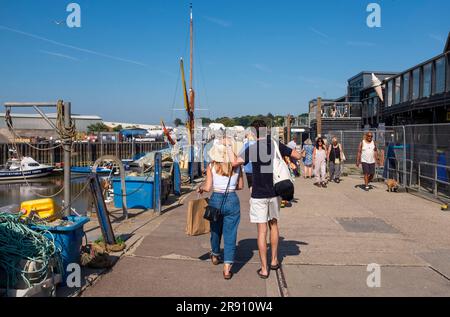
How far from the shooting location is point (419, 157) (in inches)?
482

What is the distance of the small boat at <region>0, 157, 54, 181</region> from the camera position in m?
32.0

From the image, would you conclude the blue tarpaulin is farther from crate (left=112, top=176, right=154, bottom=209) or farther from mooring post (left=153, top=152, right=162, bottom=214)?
mooring post (left=153, top=152, right=162, bottom=214)

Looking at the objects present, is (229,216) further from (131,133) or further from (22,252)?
(131,133)

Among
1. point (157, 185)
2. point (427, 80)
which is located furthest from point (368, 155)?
point (157, 185)

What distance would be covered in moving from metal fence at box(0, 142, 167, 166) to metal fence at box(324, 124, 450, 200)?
100.0 ft

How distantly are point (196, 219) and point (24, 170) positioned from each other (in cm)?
2962

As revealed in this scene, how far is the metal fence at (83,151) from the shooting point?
136 feet

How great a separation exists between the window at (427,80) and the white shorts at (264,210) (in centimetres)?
1220

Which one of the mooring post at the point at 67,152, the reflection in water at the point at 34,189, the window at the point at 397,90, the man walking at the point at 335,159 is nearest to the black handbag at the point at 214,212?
the mooring post at the point at 67,152

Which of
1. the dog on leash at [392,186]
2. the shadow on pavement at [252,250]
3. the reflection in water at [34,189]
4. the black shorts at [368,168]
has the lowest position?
the reflection in water at [34,189]

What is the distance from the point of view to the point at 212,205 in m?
5.29

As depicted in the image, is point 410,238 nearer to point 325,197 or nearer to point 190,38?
point 325,197

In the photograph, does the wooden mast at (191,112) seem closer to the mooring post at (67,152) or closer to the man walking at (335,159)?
the man walking at (335,159)
